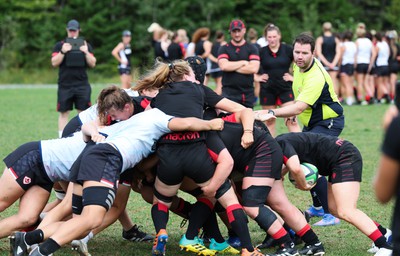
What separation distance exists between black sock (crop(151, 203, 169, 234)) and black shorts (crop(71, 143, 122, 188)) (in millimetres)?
486

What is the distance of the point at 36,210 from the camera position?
19.8 feet

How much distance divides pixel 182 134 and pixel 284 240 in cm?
115

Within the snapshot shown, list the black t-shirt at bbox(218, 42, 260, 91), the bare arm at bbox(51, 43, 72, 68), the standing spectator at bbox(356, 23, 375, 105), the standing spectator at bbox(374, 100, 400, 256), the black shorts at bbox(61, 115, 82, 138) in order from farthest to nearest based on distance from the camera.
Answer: the standing spectator at bbox(356, 23, 375, 105), the bare arm at bbox(51, 43, 72, 68), the black t-shirt at bbox(218, 42, 260, 91), the black shorts at bbox(61, 115, 82, 138), the standing spectator at bbox(374, 100, 400, 256)

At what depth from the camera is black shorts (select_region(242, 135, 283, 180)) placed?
588 centimetres

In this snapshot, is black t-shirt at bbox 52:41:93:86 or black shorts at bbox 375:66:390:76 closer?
black t-shirt at bbox 52:41:93:86

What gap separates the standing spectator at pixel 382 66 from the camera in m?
19.7

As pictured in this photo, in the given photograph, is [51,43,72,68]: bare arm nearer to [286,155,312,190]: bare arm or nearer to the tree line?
[286,155,312,190]: bare arm

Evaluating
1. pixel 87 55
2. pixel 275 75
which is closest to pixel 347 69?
pixel 275 75

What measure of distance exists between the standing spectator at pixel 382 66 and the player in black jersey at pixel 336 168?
1405 centimetres

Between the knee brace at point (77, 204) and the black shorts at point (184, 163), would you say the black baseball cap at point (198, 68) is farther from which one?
the knee brace at point (77, 204)

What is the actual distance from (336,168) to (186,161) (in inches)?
48.2

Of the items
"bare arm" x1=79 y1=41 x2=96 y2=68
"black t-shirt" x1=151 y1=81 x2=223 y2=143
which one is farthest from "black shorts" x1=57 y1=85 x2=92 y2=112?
"black t-shirt" x1=151 y1=81 x2=223 y2=143

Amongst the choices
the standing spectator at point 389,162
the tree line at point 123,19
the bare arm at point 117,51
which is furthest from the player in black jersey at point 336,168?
the tree line at point 123,19

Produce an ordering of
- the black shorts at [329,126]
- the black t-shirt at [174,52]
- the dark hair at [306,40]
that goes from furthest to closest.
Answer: the black t-shirt at [174,52] < the black shorts at [329,126] < the dark hair at [306,40]
